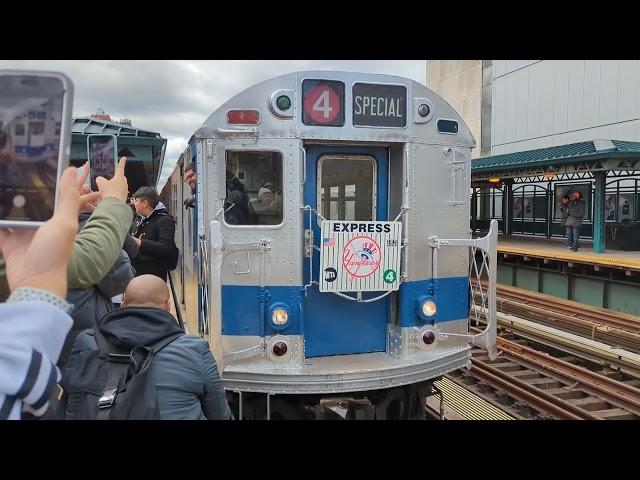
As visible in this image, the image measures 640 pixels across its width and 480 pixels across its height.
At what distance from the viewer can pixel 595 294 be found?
506 inches

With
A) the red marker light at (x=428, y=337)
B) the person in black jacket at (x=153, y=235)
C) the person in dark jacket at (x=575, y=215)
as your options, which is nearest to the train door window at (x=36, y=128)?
the person in black jacket at (x=153, y=235)

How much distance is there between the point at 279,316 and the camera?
4770mm

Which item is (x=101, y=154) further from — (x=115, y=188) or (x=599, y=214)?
(x=599, y=214)

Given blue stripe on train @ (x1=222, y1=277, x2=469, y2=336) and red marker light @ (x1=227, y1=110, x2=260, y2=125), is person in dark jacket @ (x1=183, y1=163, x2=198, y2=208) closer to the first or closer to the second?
red marker light @ (x1=227, y1=110, x2=260, y2=125)

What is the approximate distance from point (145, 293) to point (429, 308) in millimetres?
3109

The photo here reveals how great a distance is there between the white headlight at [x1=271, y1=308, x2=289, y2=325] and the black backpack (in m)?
2.19

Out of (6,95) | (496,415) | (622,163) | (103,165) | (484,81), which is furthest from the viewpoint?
(484,81)

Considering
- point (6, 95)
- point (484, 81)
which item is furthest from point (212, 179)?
point (484, 81)

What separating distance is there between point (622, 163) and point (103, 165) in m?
14.3

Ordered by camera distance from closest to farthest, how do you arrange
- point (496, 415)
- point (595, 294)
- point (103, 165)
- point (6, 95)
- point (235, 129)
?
point (6, 95), point (103, 165), point (235, 129), point (496, 415), point (595, 294)

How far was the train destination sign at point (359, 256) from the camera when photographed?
15.5 feet

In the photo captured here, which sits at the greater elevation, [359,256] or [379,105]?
[379,105]

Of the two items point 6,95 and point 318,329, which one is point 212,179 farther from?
point 6,95

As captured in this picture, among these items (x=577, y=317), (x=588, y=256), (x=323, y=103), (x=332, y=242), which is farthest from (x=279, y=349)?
(x=588, y=256)
